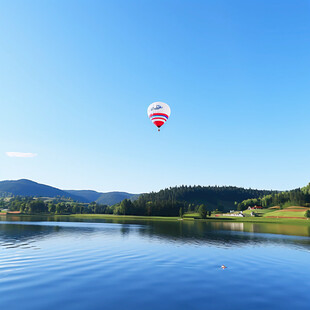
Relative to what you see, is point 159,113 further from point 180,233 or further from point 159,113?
point 180,233

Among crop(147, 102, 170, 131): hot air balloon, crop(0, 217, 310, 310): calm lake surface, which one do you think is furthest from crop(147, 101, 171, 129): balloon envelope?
crop(0, 217, 310, 310): calm lake surface

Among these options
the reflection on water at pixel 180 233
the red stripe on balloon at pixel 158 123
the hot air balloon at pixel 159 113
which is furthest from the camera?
the red stripe on balloon at pixel 158 123

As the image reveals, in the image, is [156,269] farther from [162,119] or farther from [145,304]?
[162,119]

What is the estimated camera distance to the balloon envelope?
3078 inches

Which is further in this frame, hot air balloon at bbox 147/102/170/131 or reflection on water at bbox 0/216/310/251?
hot air balloon at bbox 147/102/170/131

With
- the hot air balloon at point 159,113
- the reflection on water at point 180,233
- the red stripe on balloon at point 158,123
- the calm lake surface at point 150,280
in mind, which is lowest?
the reflection on water at point 180,233

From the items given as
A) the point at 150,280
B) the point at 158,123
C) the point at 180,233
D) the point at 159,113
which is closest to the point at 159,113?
the point at 159,113

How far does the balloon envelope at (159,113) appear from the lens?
78.2m

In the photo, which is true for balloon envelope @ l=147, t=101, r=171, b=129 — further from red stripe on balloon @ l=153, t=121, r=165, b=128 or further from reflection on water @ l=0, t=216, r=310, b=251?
reflection on water @ l=0, t=216, r=310, b=251

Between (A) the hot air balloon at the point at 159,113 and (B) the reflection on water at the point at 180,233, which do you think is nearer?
(B) the reflection on water at the point at 180,233

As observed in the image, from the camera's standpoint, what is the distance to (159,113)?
77938mm

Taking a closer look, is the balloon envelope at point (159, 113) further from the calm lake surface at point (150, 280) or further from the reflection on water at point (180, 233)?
the calm lake surface at point (150, 280)

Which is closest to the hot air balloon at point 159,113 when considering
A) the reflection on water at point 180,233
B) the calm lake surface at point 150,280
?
the reflection on water at point 180,233

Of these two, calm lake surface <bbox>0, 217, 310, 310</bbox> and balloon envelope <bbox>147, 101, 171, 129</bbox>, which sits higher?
balloon envelope <bbox>147, 101, 171, 129</bbox>
